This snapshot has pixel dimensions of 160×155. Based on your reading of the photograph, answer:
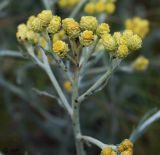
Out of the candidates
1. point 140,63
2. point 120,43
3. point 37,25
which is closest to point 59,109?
point 140,63

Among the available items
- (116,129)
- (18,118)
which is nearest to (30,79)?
(18,118)

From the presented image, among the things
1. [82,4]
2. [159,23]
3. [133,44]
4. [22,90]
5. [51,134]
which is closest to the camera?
[133,44]

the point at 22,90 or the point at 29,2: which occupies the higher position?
the point at 29,2

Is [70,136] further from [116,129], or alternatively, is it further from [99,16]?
[99,16]

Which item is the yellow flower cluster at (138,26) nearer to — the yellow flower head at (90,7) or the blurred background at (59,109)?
the yellow flower head at (90,7)

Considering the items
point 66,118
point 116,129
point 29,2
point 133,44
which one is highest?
point 29,2

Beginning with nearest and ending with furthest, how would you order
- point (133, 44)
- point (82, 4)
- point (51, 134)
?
point (133, 44) → point (82, 4) → point (51, 134)

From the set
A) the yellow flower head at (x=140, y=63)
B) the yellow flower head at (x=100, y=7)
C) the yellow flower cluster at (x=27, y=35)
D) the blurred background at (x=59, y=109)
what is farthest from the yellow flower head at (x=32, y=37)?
the blurred background at (x=59, y=109)

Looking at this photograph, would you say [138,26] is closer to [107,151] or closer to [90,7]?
[90,7]
